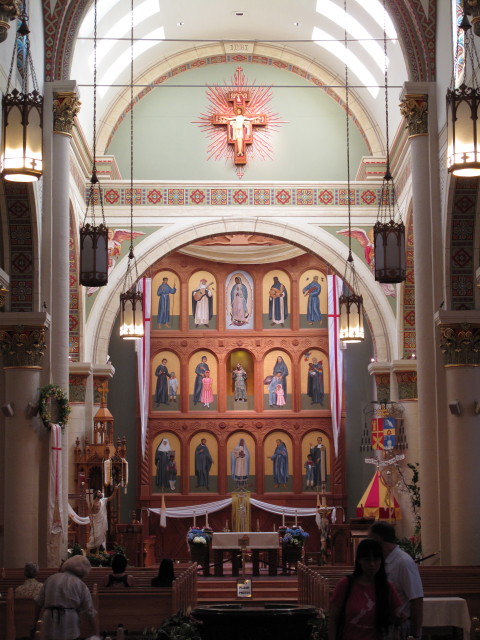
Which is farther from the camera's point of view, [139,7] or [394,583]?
[139,7]

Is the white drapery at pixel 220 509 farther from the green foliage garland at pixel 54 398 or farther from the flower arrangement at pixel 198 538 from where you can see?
the green foliage garland at pixel 54 398

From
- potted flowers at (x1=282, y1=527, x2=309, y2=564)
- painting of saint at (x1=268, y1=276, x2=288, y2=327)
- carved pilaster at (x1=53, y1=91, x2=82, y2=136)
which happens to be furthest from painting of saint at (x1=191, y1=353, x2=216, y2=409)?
carved pilaster at (x1=53, y1=91, x2=82, y2=136)

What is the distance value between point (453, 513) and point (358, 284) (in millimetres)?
9685

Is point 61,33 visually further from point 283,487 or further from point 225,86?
point 283,487

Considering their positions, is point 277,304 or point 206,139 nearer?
point 206,139

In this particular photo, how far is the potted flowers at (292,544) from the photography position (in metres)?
25.5

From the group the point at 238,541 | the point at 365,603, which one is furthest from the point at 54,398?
the point at 365,603

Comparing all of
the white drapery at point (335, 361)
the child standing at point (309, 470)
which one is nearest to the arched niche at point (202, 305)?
the white drapery at point (335, 361)

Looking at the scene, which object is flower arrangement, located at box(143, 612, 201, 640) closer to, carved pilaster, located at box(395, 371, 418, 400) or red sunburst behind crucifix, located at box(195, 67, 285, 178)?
carved pilaster, located at box(395, 371, 418, 400)

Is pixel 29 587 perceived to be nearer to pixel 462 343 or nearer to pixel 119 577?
pixel 119 577

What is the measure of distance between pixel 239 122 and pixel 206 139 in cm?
89

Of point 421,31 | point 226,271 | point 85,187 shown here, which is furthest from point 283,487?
point 421,31

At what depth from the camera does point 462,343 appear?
60.2 ft

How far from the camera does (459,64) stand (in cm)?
1806
